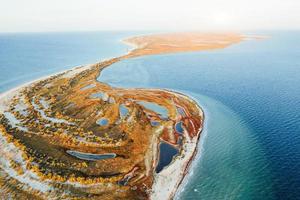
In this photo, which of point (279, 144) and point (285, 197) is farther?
point (279, 144)

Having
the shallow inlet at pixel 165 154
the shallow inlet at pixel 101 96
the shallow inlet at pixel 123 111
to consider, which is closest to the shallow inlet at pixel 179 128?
the shallow inlet at pixel 165 154

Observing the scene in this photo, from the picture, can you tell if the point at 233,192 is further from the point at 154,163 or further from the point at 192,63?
the point at 192,63

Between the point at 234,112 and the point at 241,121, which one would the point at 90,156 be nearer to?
the point at 241,121

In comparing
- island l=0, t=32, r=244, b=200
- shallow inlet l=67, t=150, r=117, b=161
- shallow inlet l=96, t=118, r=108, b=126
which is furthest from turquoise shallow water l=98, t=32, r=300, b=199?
shallow inlet l=96, t=118, r=108, b=126

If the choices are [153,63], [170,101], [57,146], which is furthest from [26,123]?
[153,63]

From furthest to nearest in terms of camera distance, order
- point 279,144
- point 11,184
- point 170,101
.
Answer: point 170,101 → point 279,144 → point 11,184

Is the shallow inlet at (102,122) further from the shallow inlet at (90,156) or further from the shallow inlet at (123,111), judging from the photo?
the shallow inlet at (90,156)
